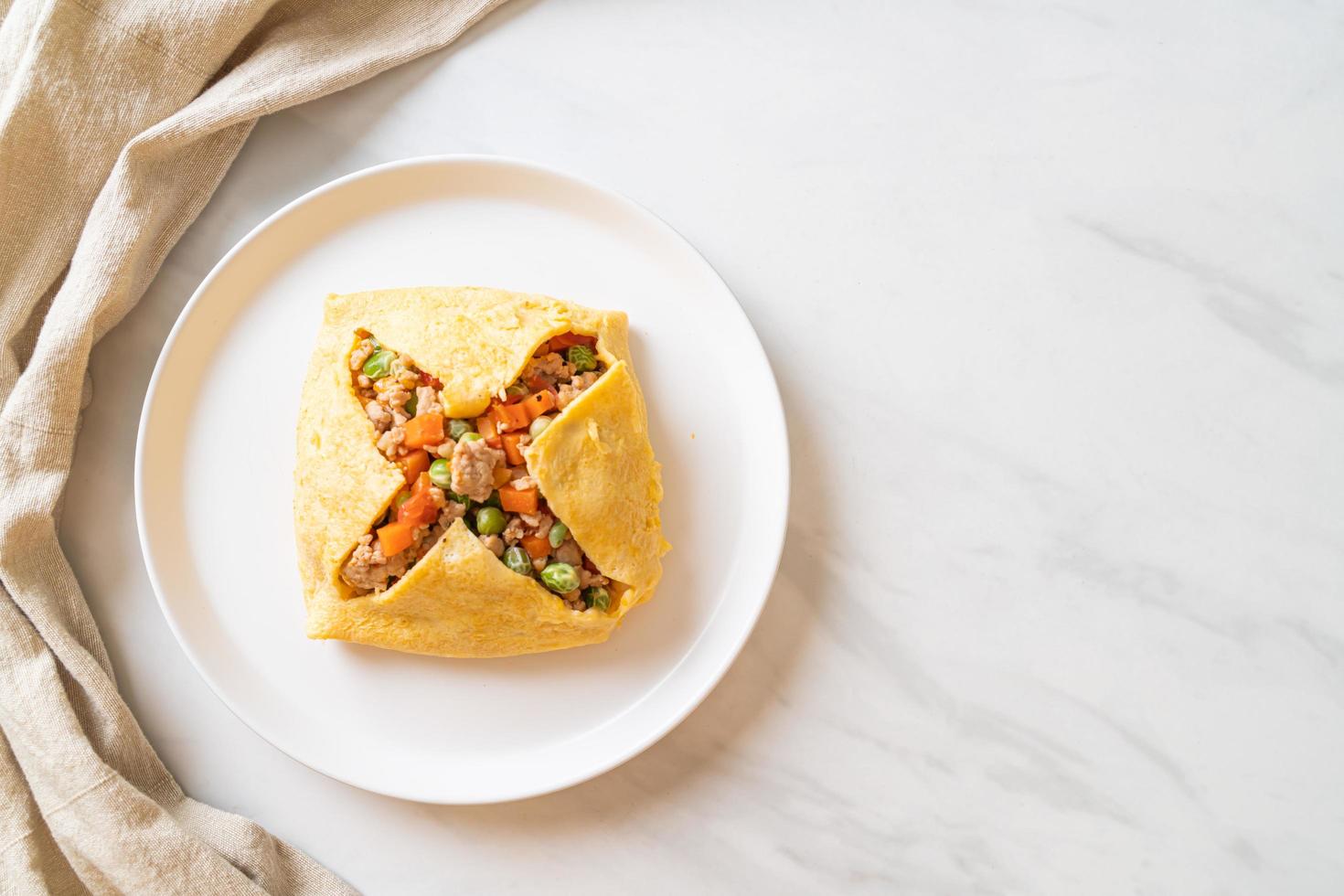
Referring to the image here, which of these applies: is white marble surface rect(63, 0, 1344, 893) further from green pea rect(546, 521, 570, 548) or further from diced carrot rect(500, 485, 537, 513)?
diced carrot rect(500, 485, 537, 513)

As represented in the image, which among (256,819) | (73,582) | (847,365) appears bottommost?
(256,819)

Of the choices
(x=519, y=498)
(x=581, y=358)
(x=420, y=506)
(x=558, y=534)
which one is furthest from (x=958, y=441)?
(x=420, y=506)

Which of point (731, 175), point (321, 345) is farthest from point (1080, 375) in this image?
point (321, 345)

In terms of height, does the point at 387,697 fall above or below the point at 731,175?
below

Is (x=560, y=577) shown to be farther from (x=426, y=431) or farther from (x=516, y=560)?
(x=426, y=431)

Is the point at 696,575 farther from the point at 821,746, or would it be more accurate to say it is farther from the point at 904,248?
the point at 904,248
